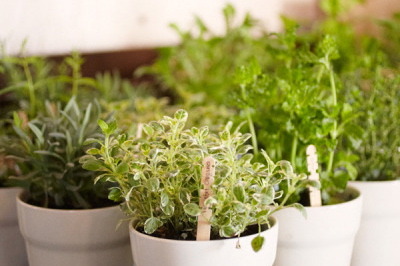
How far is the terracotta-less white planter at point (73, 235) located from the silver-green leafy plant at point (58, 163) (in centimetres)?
5

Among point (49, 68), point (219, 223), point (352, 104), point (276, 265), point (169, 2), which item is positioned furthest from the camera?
point (169, 2)

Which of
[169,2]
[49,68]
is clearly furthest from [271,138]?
[169,2]

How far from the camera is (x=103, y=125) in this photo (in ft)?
2.60

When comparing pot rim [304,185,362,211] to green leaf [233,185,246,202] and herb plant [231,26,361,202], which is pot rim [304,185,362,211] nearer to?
herb plant [231,26,361,202]

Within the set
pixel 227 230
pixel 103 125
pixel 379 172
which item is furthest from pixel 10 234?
pixel 379 172

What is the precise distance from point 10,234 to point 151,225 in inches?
16.3

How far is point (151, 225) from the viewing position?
764 mm

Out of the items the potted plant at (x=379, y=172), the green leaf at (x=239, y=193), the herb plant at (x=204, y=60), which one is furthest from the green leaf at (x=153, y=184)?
the herb plant at (x=204, y=60)

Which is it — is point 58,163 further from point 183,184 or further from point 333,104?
point 333,104

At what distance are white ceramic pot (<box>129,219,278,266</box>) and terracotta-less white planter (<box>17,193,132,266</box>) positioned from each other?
0.46ft

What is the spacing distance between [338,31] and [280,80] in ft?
3.16

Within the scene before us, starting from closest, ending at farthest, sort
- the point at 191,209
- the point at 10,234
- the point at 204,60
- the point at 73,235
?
the point at 191,209, the point at 73,235, the point at 10,234, the point at 204,60

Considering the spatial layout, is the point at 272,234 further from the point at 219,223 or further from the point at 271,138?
the point at 271,138

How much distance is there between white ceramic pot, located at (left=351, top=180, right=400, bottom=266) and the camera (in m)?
1.06
